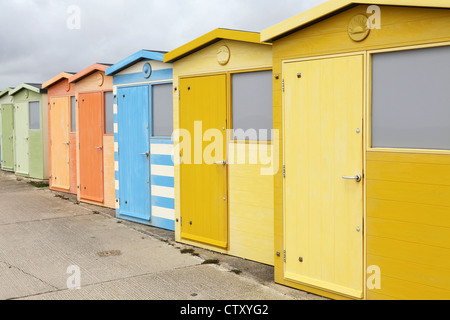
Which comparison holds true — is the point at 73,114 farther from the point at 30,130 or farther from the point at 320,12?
the point at 320,12

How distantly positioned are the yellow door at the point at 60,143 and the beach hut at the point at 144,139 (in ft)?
11.1

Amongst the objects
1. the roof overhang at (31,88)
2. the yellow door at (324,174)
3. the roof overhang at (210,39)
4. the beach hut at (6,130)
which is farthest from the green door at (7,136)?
the yellow door at (324,174)

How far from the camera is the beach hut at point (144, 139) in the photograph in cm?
840

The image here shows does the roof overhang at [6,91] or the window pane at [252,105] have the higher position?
the roof overhang at [6,91]

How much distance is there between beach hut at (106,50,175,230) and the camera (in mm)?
8398

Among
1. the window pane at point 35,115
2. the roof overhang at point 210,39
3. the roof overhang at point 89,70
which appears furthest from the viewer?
the window pane at point 35,115

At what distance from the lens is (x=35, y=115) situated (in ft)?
47.7

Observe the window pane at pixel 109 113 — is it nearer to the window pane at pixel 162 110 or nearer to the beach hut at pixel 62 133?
the window pane at pixel 162 110

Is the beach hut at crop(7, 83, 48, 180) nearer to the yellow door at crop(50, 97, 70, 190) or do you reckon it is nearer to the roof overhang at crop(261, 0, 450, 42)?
the yellow door at crop(50, 97, 70, 190)

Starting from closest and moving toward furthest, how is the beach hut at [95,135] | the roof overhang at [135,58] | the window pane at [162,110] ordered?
1. the roof overhang at [135,58]
2. the window pane at [162,110]
3. the beach hut at [95,135]

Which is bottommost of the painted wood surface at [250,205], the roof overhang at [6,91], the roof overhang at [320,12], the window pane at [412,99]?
the painted wood surface at [250,205]

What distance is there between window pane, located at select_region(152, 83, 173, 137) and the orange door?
2.10 m
